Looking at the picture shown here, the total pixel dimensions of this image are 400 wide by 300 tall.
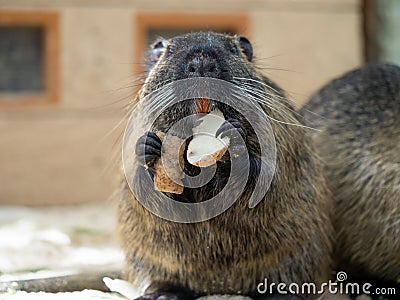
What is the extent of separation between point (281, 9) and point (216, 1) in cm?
53

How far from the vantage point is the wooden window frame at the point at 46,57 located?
502cm

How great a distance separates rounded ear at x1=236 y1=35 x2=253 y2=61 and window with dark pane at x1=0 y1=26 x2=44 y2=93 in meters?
2.97

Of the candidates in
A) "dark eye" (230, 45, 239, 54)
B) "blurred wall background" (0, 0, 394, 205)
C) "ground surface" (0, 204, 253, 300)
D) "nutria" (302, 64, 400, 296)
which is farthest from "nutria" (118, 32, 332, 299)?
"blurred wall background" (0, 0, 394, 205)

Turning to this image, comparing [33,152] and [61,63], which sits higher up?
[61,63]

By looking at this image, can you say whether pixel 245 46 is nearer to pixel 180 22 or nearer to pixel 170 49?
pixel 170 49

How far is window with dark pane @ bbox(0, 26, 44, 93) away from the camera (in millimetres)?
5008

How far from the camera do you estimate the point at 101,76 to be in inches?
204

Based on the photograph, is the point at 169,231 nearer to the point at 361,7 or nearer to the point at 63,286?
the point at 63,286

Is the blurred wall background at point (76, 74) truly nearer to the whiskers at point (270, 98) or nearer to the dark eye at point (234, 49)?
the whiskers at point (270, 98)

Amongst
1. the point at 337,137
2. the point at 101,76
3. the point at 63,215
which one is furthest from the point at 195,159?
the point at 101,76

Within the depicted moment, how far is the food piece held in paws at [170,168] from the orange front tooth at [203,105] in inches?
4.4

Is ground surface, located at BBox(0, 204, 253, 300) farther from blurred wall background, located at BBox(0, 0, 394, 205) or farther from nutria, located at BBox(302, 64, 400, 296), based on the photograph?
nutria, located at BBox(302, 64, 400, 296)

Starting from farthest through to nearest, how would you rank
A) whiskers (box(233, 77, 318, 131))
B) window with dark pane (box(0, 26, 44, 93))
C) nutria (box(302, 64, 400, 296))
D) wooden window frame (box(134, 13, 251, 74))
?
1. wooden window frame (box(134, 13, 251, 74))
2. window with dark pane (box(0, 26, 44, 93))
3. nutria (box(302, 64, 400, 296))
4. whiskers (box(233, 77, 318, 131))

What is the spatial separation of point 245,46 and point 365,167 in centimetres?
77
